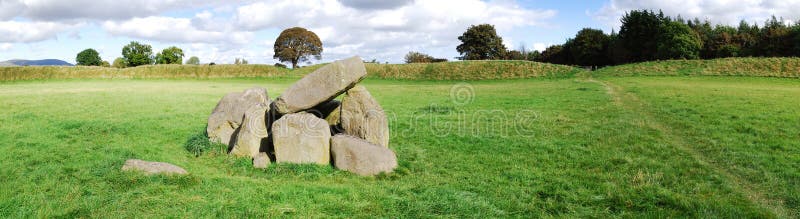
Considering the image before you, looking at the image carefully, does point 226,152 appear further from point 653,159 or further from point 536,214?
point 653,159

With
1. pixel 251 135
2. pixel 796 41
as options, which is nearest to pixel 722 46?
pixel 796 41

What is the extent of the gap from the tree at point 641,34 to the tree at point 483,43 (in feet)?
80.4

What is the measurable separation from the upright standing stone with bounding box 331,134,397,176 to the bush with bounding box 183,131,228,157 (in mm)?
3848

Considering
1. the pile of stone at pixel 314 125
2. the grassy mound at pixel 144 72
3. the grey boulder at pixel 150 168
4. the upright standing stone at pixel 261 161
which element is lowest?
the upright standing stone at pixel 261 161

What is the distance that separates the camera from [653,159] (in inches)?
455

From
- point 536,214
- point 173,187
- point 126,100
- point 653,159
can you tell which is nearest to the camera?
point 536,214

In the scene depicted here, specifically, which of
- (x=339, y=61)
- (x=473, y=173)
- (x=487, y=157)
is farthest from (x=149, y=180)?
(x=487, y=157)

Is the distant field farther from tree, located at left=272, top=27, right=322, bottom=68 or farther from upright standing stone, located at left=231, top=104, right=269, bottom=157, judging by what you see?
upright standing stone, located at left=231, top=104, right=269, bottom=157

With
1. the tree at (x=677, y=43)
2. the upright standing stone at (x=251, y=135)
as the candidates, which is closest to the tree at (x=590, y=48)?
the tree at (x=677, y=43)

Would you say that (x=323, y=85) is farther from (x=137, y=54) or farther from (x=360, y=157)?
(x=137, y=54)

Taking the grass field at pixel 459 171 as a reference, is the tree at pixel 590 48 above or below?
above

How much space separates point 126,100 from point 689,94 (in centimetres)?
3223

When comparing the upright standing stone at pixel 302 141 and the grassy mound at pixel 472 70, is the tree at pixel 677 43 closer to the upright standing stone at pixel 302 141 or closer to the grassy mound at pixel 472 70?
the grassy mound at pixel 472 70

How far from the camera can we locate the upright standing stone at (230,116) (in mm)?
13438
